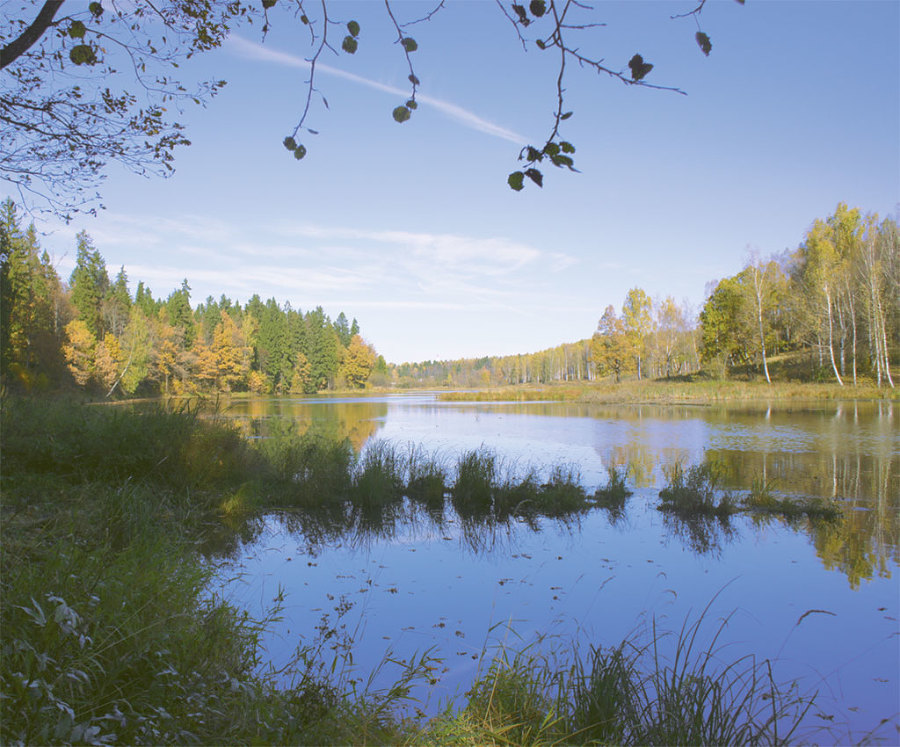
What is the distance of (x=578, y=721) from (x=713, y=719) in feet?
2.23

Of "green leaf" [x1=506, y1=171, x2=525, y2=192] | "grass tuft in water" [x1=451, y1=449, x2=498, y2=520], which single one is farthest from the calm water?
"green leaf" [x1=506, y1=171, x2=525, y2=192]

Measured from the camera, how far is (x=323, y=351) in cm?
7719

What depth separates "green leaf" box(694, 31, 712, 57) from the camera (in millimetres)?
2098

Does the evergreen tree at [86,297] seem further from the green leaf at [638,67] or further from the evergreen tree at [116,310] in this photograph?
the green leaf at [638,67]

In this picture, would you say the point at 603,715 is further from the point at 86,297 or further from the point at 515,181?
the point at 86,297

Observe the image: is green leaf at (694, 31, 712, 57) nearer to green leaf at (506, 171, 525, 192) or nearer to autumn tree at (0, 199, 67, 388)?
green leaf at (506, 171, 525, 192)

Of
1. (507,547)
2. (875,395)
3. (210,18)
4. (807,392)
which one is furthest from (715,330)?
(210,18)

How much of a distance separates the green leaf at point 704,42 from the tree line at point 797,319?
3756cm

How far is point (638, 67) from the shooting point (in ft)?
7.14

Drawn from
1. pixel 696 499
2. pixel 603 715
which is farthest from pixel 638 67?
pixel 696 499

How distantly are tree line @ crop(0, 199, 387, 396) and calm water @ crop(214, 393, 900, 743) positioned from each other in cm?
643

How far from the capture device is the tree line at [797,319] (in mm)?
34125

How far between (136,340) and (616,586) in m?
42.4

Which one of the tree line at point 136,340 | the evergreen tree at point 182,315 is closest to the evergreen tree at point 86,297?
the tree line at point 136,340
